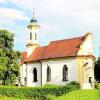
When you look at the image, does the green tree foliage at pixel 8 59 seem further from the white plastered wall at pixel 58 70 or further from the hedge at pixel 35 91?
the hedge at pixel 35 91

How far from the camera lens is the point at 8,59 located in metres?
68.0

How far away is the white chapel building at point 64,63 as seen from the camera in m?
66.7

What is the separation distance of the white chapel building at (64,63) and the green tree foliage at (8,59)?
4.96 m

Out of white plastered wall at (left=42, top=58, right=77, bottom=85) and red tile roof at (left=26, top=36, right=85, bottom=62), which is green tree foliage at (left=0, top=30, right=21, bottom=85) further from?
red tile roof at (left=26, top=36, right=85, bottom=62)

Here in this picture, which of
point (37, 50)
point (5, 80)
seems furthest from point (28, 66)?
point (5, 80)

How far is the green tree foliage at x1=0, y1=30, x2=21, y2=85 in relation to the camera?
6681 cm

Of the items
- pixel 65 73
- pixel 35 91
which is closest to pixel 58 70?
pixel 65 73

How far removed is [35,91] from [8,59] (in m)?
11.2

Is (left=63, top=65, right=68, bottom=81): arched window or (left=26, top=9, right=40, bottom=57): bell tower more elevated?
(left=26, top=9, right=40, bottom=57): bell tower

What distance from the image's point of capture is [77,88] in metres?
60.9

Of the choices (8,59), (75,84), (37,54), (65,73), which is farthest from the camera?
(37,54)

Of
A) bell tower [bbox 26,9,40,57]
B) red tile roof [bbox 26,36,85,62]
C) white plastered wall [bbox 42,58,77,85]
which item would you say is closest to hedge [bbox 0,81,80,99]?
white plastered wall [bbox 42,58,77,85]

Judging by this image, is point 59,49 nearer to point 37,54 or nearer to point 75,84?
point 37,54

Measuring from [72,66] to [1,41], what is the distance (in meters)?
12.5
